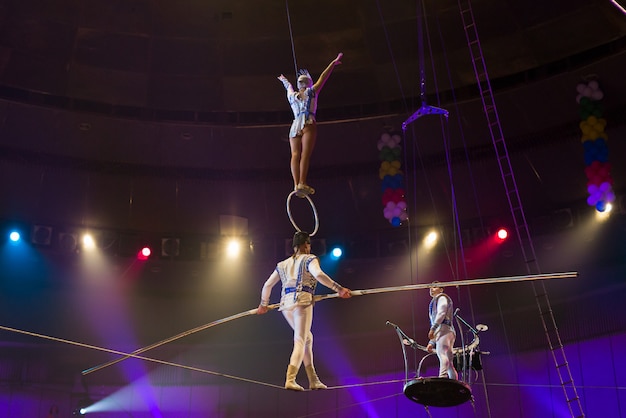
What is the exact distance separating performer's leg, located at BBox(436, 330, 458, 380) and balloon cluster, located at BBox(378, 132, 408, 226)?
426 centimetres

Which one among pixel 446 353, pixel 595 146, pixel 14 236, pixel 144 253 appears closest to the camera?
pixel 446 353

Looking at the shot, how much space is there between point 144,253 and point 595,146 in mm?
7333

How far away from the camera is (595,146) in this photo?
12.1 metres

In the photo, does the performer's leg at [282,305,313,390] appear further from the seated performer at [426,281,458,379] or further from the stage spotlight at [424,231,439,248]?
the stage spotlight at [424,231,439,248]

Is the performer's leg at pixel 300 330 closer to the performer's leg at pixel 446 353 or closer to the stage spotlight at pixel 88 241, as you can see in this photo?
the performer's leg at pixel 446 353

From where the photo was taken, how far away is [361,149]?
47.4ft

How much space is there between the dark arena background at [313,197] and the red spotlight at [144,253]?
57 millimetres

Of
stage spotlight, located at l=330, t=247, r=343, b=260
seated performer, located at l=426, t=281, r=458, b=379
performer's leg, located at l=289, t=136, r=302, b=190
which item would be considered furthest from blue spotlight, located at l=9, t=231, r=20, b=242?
seated performer, located at l=426, t=281, r=458, b=379

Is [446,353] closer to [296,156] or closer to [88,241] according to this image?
[296,156]

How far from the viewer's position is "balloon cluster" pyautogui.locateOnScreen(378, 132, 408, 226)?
1317 cm

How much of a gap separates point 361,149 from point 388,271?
2136 millimetres

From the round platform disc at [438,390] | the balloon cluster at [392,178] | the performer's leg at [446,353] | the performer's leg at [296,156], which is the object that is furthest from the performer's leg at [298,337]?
the balloon cluster at [392,178]

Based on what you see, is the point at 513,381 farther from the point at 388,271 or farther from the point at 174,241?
the point at 174,241

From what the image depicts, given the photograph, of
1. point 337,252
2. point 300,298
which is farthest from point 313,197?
point 300,298
